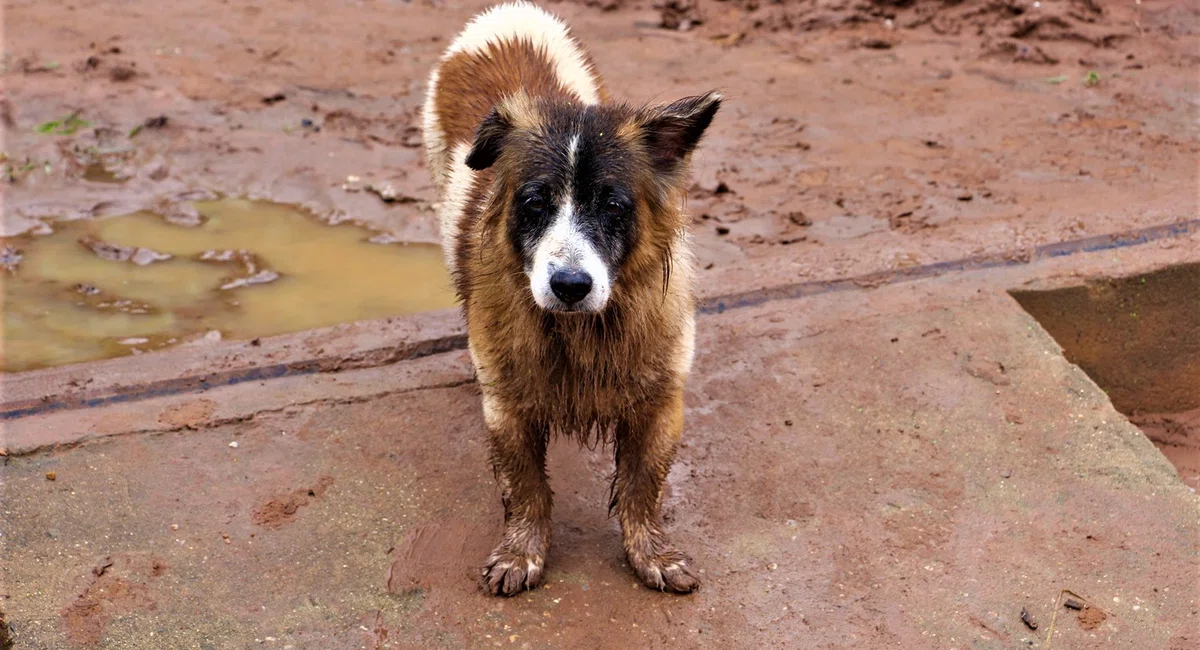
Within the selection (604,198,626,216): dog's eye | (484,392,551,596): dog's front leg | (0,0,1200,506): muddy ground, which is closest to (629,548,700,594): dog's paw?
(484,392,551,596): dog's front leg

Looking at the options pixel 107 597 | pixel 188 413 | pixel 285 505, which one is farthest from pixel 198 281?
pixel 107 597

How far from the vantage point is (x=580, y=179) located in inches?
133

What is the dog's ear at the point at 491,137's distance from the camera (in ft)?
12.0

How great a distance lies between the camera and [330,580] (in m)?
3.80

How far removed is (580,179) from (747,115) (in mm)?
5054

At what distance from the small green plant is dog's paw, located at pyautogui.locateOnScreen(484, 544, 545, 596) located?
5.31 m

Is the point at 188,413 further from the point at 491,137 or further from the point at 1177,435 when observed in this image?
the point at 1177,435

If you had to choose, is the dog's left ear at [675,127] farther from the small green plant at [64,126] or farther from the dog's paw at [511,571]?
the small green plant at [64,126]

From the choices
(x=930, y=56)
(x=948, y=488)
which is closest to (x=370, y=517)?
(x=948, y=488)

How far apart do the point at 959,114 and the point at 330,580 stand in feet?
19.8

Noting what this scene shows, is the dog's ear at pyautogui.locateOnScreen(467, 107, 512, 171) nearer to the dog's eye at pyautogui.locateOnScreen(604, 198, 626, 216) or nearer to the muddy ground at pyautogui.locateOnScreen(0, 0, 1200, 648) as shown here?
the dog's eye at pyautogui.locateOnScreen(604, 198, 626, 216)

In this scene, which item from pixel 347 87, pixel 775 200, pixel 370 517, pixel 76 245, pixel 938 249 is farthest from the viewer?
pixel 347 87

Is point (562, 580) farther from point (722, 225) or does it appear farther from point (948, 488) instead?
point (722, 225)

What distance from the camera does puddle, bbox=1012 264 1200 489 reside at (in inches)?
221
